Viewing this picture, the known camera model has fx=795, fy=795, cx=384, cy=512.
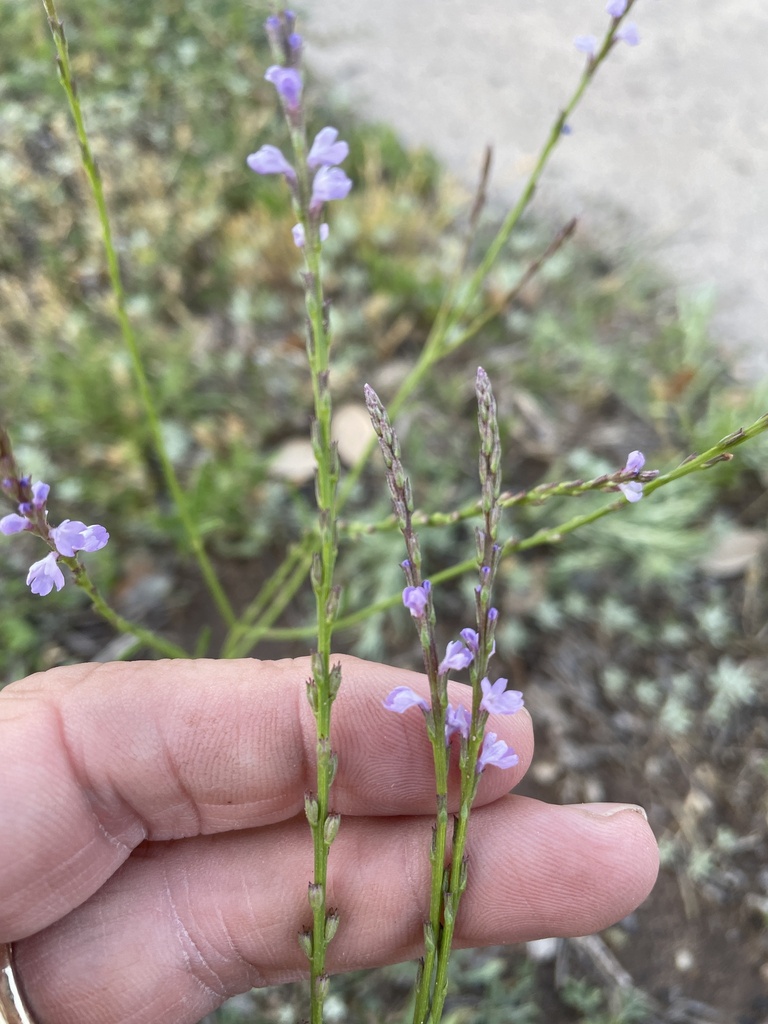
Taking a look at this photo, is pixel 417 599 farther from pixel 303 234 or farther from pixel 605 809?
pixel 605 809

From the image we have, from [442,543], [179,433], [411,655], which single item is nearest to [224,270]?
[179,433]

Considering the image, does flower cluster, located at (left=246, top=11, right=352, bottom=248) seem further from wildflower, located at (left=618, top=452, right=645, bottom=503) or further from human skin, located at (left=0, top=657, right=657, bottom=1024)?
human skin, located at (left=0, top=657, right=657, bottom=1024)

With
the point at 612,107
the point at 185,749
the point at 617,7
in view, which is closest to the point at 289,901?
the point at 185,749

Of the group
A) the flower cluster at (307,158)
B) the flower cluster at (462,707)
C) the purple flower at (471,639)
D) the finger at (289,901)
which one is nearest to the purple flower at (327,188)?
the flower cluster at (307,158)

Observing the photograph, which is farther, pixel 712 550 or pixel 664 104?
pixel 664 104

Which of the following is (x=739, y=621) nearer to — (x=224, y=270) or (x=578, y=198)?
(x=578, y=198)

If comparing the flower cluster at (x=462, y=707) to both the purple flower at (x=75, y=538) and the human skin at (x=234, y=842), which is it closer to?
the human skin at (x=234, y=842)

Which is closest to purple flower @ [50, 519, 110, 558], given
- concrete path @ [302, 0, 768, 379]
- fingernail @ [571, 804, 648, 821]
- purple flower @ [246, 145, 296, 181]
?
purple flower @ [246, 145, 296, 181]
